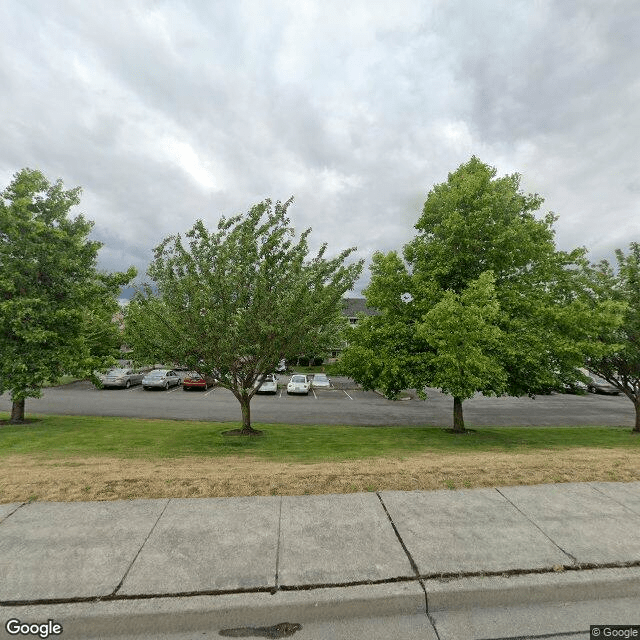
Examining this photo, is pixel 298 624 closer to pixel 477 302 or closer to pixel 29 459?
pixel 29 459

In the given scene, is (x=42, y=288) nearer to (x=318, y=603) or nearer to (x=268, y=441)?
(x=268, y=441)

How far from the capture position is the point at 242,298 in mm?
10969

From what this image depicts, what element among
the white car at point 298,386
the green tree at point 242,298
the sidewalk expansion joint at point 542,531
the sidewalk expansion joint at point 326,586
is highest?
the green tree at point 242,298

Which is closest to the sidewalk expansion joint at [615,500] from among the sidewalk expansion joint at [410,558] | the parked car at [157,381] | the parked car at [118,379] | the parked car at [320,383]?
the sidewalk expansion joint at [410,558]

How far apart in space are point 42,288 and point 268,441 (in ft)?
29.7

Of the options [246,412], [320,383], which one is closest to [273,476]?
[246,412]

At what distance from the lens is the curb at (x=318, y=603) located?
10.2 ft

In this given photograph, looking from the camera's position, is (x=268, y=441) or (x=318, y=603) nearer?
(x=318, y=603)

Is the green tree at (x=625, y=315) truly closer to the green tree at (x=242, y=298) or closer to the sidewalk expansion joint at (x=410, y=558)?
the green tree at (x=242, y=298)

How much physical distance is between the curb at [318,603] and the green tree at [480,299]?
7512mm

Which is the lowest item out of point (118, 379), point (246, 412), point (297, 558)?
point (297, 558)

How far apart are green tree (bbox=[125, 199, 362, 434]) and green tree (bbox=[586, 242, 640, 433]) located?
9291 mm

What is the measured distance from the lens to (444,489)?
17.8ft

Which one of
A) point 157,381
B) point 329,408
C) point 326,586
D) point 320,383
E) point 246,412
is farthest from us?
point 320,383
